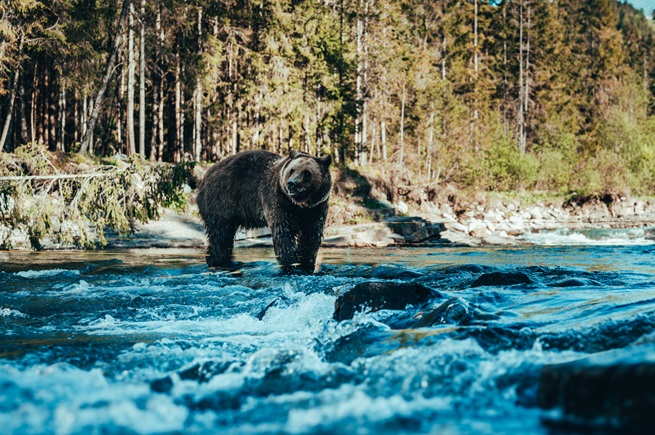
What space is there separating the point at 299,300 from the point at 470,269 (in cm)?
351

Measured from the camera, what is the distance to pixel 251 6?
85.7 feet

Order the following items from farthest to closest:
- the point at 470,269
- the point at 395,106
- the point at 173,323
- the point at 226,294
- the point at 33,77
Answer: the point at 395,106
the point at 33,77
the point at 470,269
the point at 226,294
the point at 173,323

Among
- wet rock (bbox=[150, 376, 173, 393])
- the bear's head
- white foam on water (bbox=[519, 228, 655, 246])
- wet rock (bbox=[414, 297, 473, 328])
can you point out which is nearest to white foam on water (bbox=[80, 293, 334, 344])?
wet rock (bbox=[414, 297, 473, 328])

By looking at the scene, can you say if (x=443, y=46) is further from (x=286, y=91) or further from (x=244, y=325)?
(x=244, y=325)

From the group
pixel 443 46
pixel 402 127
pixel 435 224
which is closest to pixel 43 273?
pixel 435 224

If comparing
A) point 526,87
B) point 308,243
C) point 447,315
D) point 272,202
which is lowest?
point 447,315

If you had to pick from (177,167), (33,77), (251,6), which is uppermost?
(251,6)

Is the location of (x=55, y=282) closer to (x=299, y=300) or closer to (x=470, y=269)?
(x=299, y=300)

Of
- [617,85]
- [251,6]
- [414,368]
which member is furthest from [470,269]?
[617,85]

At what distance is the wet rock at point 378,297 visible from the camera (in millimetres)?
5102

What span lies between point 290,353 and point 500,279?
3.85 meters

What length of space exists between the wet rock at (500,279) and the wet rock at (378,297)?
157 cm

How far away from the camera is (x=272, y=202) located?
334 inches

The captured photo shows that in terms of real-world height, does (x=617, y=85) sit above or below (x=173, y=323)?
above
